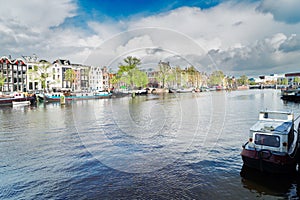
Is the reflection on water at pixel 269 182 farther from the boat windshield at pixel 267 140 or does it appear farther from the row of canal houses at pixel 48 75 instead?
the row of canal houses at pixel 48 75

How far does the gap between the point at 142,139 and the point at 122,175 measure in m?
8.94

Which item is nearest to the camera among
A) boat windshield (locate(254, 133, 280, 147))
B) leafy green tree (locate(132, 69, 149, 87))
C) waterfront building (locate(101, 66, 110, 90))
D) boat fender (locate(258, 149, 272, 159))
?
boat fender (locate(258, 149, 272, 159))

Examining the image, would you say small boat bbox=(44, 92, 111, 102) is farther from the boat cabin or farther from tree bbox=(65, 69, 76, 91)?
the boat cabin

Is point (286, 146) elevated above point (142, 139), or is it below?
above

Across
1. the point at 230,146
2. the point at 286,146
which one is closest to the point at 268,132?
the point at 286,146

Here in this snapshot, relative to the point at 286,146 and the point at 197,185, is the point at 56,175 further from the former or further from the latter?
the point at 286,146

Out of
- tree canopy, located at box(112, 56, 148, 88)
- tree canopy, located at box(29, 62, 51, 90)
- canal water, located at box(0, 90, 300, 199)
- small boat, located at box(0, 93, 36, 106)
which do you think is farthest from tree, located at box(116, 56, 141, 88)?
canal water, located at box(0, 90, 300, 199)

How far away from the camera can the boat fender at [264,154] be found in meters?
12.8

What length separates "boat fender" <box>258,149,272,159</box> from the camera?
12836mm

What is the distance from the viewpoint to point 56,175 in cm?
1398

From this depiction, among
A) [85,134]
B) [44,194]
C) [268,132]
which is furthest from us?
[85,134]

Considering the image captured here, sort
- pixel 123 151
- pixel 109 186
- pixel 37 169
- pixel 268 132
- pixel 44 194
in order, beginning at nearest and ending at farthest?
pixel 44 194, pixel 109 186, pixel 268 132, pixel 37 169, pixel 123 151

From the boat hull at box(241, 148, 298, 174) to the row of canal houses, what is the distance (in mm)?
102519

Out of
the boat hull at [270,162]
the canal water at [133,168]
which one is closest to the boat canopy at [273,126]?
the boat hull at [270,162]
